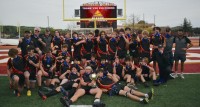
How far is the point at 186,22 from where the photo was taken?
190 feet

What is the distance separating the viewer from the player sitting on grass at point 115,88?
20.5 ft

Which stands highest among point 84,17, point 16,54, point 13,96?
point 84,17

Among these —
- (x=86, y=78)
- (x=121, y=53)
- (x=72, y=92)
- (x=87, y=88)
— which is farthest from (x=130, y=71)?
(x=72, y=92)

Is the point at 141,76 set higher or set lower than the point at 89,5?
lower

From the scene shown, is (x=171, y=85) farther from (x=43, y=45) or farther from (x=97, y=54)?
(x=43, y=45)

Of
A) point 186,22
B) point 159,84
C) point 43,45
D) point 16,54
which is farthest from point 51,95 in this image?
point 186,22

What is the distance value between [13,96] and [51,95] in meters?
1.02

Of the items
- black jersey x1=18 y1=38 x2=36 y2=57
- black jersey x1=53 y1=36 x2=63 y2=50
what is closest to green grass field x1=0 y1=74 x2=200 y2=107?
black jersey x1=18 y1=38 x2=36 y2=57

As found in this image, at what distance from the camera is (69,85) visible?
23.2ft

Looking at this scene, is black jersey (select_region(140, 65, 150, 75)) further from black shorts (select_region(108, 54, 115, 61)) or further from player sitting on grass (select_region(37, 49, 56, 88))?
player sitting on grass (select_region(37, 49, 56, 88))

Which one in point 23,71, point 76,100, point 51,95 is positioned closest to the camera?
point 76,100

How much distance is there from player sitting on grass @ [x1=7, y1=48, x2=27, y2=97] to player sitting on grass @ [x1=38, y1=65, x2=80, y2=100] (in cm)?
80

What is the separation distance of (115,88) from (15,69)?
276cm

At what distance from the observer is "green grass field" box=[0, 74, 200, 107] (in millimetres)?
5945
